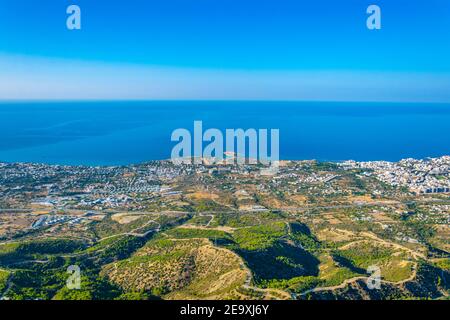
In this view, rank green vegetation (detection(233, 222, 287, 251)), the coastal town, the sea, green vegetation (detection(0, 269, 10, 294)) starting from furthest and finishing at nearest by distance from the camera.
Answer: the sea
green vegetation (detection(233, 222, 287, 251))
the coastal town
green vegetation (detection(0, 269, 10, 294))

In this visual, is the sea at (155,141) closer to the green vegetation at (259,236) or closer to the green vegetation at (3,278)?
the green vegetation at (259,236)

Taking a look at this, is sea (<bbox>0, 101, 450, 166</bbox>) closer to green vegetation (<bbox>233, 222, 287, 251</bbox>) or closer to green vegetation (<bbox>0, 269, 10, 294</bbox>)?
green vegetation (<bbox>233, 222, 287, 251</bbox>)

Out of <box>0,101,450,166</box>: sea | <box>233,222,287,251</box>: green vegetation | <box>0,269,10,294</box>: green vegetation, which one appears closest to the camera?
<box>0,269,10,294</box>: green vegetation

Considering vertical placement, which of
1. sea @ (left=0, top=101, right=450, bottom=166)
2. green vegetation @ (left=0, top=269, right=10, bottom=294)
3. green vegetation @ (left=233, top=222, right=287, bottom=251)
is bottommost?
green vegetation @ (left=233, top=222, right=287, bottom=251)

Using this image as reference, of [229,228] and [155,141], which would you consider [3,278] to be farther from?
[155,141]

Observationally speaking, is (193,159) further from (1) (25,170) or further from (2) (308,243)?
(2) (308,243)

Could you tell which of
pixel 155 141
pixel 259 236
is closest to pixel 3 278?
pixel 259 236

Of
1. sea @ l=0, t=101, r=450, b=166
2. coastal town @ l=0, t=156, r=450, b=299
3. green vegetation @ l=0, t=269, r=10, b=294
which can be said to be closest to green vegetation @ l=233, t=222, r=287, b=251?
coastal town @ l=0, t=156, r=450, b=299

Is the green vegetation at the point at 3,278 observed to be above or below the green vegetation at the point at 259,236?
above

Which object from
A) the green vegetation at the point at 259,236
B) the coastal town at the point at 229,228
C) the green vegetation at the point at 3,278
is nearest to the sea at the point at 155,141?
the coastal town at the point at 229,228

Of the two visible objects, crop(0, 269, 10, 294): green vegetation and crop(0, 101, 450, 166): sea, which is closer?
crop(0, 269, 10, 294): green vegetation
